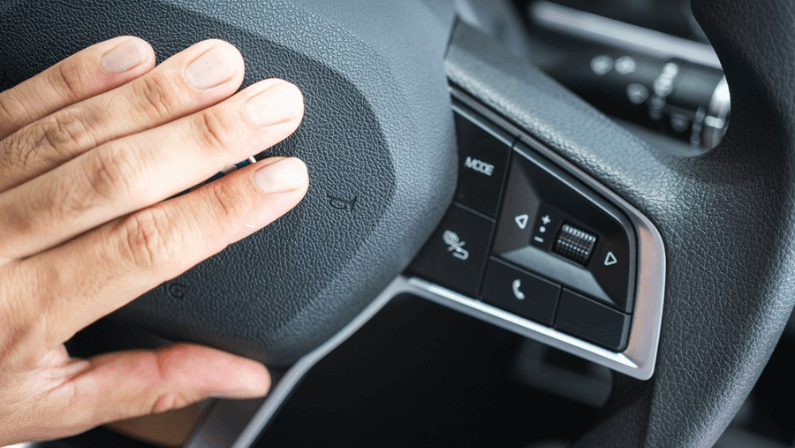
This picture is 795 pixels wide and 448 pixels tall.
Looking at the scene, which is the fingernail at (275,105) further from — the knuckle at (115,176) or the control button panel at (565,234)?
the control button panel at (565,234)

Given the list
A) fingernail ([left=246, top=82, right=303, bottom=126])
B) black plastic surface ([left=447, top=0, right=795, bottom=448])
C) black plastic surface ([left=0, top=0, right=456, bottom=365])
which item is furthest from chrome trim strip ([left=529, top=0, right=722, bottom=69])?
fingernail ([left=246, top=82, right=303, bottom=126])

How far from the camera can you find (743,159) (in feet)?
2.02

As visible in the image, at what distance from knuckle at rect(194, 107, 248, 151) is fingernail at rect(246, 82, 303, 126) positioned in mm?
16

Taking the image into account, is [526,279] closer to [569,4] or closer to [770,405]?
[770,405]

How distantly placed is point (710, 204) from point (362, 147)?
33cm

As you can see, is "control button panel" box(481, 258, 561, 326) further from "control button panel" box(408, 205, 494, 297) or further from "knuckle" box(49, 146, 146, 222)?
"knuckle" box(49, 146, 146, 222)

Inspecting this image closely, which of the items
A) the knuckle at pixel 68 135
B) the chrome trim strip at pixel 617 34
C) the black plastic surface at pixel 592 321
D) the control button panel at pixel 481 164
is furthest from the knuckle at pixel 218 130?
the chrome trim strip at pixel 617 34

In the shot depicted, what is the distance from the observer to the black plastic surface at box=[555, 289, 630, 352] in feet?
2.19

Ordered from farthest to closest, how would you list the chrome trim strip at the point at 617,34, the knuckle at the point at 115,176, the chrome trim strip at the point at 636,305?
the chrome trim strip at the point at 617,34, the chrome trim strip at the point at 636,305, the knuckle at the point at 115,176

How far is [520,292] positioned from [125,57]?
17.1 inches

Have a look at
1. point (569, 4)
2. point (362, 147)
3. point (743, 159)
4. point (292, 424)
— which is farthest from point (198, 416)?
point (569, 4)

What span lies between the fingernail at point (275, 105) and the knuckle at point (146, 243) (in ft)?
0.38

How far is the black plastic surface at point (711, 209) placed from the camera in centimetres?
58

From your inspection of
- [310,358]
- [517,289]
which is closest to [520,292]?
[517,289]
